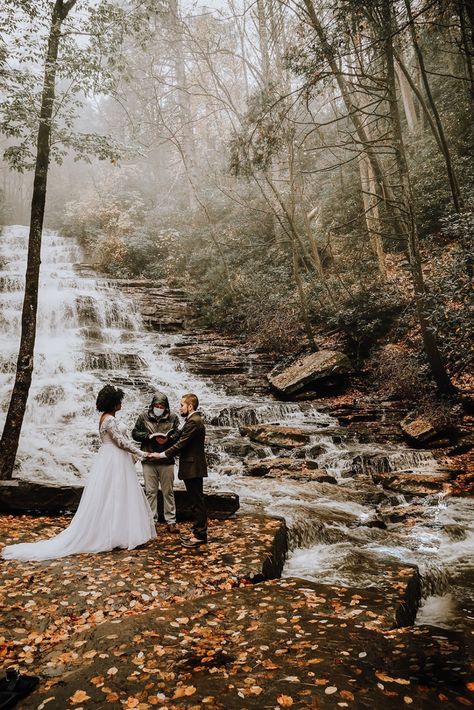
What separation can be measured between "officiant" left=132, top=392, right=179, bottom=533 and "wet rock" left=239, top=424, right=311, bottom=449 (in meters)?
5.62

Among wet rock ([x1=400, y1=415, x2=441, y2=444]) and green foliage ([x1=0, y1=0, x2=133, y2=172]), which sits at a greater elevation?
green foliage ([x1=0, y1=0, x2=133, y2=172])

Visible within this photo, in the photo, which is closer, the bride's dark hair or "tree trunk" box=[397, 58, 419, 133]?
the bride's dark hair

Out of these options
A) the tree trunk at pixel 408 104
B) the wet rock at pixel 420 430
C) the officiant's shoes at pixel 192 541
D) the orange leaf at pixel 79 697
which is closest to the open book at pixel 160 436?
the officiant's shoes at pixel 192 541

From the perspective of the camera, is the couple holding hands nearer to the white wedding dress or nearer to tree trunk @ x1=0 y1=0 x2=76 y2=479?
the white wedding dress

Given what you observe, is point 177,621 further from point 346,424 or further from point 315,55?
point 315,55

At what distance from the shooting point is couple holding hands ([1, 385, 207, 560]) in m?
5.54

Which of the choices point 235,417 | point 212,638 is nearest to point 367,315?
point 235,417

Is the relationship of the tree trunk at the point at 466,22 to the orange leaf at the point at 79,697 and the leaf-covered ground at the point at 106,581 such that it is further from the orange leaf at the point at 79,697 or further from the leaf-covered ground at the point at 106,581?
the orange leaf at the point at 79,697

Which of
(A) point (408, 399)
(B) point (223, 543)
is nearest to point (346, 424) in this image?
(A) point (408, 399)

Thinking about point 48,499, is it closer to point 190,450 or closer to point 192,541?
point 192,541

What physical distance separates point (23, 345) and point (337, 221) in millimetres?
16349

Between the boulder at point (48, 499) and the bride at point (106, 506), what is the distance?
5.35 ft

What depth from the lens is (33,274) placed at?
Result: 8633mm

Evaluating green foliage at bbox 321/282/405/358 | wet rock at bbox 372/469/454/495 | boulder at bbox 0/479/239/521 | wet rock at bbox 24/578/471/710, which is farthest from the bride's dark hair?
green foliage at bbox 321/282/405/358
